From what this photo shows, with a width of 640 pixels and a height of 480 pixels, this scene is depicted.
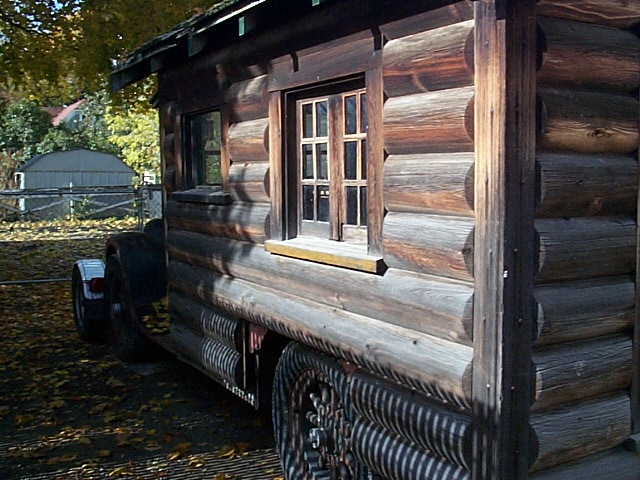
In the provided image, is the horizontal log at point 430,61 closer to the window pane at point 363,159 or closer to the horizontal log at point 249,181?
the window pane at point 363,159

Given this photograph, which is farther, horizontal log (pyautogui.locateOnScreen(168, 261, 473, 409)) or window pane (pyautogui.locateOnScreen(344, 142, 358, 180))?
window pane (pyautogui.locateOnScreen(344, 142, 358, 180))

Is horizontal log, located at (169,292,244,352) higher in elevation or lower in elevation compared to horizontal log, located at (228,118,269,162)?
lower

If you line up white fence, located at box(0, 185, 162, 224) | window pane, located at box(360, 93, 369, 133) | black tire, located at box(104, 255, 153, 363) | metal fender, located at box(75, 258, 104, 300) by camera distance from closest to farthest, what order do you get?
window pane, located at box(360, 93, 369, 133) < black tire, located at box(104, 255, 153, 363) < metal fender, located at box(75, 258, 104, 300) < white fence, located at box(0, 185, 162, 224)

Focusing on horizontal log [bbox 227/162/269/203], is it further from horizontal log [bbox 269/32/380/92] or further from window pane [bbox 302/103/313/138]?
horizontal log [bbox 269/32/380/92]

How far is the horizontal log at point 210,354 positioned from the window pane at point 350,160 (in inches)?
73.4

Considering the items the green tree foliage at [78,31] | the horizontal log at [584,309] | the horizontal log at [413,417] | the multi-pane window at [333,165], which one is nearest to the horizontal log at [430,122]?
the multi-pane window at [333,165]

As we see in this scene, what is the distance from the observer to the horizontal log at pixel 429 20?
3.45m

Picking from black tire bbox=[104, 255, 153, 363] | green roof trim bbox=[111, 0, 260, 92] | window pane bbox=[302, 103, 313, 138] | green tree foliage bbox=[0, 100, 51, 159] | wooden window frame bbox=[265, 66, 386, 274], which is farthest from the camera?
green tree foliage bbox=[0, 100, 51, 159]

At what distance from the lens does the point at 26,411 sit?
22.1 ft

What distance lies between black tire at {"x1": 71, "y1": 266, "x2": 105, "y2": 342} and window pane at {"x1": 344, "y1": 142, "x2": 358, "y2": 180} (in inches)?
207

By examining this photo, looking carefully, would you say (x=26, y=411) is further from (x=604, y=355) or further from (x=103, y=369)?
(x=604, y=355)

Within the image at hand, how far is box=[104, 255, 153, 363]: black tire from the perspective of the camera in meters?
7.97

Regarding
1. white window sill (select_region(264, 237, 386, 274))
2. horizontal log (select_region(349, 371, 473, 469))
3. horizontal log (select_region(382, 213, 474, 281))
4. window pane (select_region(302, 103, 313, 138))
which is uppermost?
window pane (select_region(302, 103, 313, 138))

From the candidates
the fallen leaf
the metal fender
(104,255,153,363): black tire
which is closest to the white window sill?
the fallen leaf
